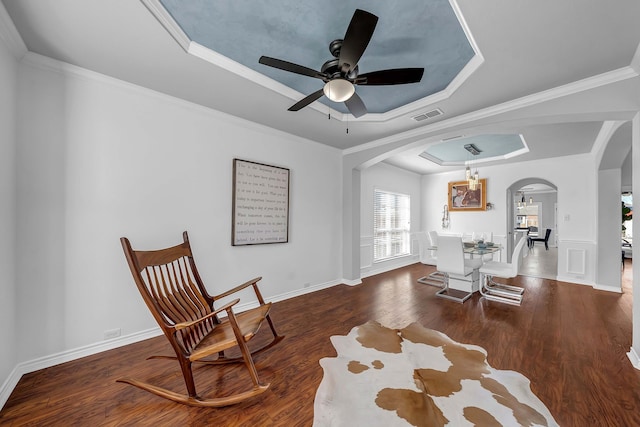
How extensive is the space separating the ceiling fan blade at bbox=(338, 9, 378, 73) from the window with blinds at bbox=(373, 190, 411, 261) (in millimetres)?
4070

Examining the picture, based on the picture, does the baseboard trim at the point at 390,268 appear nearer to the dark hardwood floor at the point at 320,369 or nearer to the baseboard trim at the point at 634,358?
the dark hardwood floor at the point at 320,369

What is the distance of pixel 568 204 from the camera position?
502 centimetres

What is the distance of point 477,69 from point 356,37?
1.37 metres

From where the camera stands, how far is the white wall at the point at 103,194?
2.08m

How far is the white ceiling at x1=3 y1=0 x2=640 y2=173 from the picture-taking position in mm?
1647

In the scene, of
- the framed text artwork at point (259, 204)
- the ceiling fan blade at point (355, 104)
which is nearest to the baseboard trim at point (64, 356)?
the framed text artwork at point (259, 204)

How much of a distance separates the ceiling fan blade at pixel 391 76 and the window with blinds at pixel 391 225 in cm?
381

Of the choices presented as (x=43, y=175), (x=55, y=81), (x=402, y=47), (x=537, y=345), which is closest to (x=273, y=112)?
(x=402, y=47)

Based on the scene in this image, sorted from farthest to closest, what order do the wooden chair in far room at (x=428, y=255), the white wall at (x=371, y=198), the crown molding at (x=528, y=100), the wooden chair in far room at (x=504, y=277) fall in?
the white wall at (x=371, y=198)
the wooden chair in far room at (x=428, y=255)
the wooden chair in far room at (x=504, y=277)
the crown molding at (x=528, y=100)

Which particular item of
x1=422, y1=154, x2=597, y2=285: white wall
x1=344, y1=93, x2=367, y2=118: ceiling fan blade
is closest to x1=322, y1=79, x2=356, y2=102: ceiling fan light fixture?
x1=344, y1=93, x2=367, y2=118: ceiling fan blade

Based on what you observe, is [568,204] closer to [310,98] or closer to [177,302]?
[310,98]

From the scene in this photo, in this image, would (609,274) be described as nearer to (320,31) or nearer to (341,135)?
(341,135)

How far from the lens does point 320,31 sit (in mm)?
1894

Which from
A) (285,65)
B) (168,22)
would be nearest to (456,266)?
(285,65)
